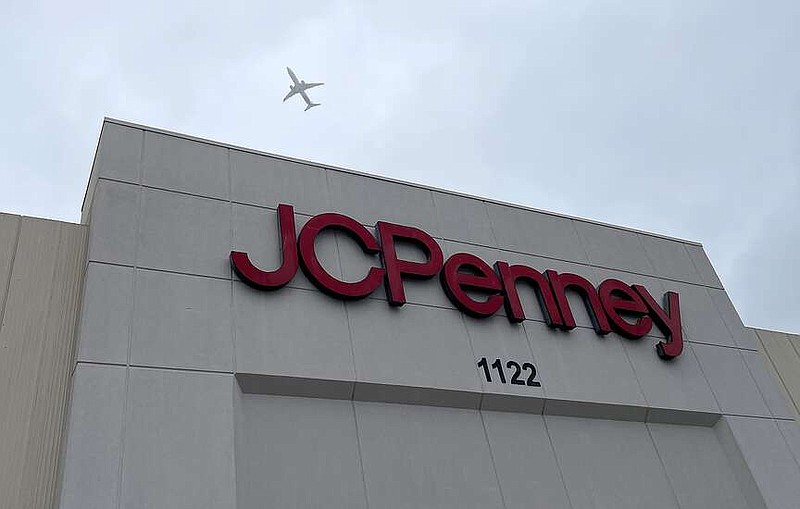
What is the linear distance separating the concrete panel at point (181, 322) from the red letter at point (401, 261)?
2801mm

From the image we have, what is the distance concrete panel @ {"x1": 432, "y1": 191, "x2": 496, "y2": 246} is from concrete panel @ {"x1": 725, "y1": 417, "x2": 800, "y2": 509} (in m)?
5.84

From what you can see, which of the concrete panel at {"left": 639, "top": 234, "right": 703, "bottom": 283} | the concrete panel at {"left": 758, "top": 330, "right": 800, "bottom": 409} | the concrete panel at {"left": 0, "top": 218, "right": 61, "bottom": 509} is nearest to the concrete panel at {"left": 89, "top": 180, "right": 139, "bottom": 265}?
the concrete panel at {"left": 0, "top": 218, "right": 61, "bottom": 509}

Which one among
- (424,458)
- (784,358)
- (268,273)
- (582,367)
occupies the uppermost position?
(784,358)

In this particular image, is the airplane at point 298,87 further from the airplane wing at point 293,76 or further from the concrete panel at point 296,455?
the concrete panel at point 296,455

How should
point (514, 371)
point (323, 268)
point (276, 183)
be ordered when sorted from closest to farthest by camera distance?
1. point (323, 268)
2. point (514, 371)
3. point (276, 183)

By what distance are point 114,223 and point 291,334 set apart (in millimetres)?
3077

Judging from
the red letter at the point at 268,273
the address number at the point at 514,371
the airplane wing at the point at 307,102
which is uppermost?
the airplane wing at the point at 307,102

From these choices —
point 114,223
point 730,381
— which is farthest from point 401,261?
point 730,381

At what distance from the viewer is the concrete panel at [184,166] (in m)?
11.6

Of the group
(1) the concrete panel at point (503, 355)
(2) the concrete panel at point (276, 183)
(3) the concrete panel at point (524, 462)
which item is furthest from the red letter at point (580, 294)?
(2) the concrete panel at point (276, 183)

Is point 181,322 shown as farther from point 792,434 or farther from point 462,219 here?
point 792,434

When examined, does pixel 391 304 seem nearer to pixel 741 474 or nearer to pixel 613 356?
pixel 613 356

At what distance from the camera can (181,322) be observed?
9.94m

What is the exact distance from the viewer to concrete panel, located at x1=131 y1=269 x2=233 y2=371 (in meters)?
9.52
